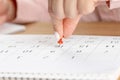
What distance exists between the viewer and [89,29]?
24.2 inches

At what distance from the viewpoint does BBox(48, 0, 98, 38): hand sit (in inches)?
16.8

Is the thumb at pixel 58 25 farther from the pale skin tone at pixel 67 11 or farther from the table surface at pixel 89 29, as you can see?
the table surface at pixel 89 29

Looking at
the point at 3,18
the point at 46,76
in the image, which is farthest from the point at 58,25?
the point at 3,18

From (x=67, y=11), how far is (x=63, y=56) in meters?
0.07

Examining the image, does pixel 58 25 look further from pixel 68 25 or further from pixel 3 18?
pixel 3 18

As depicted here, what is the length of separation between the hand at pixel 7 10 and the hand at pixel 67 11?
0.30 m

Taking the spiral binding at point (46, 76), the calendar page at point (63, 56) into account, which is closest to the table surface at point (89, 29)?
the calendar page at point (63, 56)

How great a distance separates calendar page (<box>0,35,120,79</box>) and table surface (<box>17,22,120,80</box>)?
0.08 metres

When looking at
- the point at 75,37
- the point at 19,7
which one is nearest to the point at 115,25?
the point at 75,37

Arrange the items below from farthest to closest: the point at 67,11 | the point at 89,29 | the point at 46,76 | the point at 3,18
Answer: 1. the point at 3,18
2. the point at 89,29
3. the point at 67,11
4. the point at 46,76

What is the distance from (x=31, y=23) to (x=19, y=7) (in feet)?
0.17

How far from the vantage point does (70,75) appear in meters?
0.33

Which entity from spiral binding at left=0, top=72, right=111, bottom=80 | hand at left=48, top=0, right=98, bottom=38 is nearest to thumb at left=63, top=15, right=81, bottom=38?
hand at left=48, top=0, right=98, bottom=38

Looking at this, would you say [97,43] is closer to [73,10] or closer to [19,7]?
[73,10]
